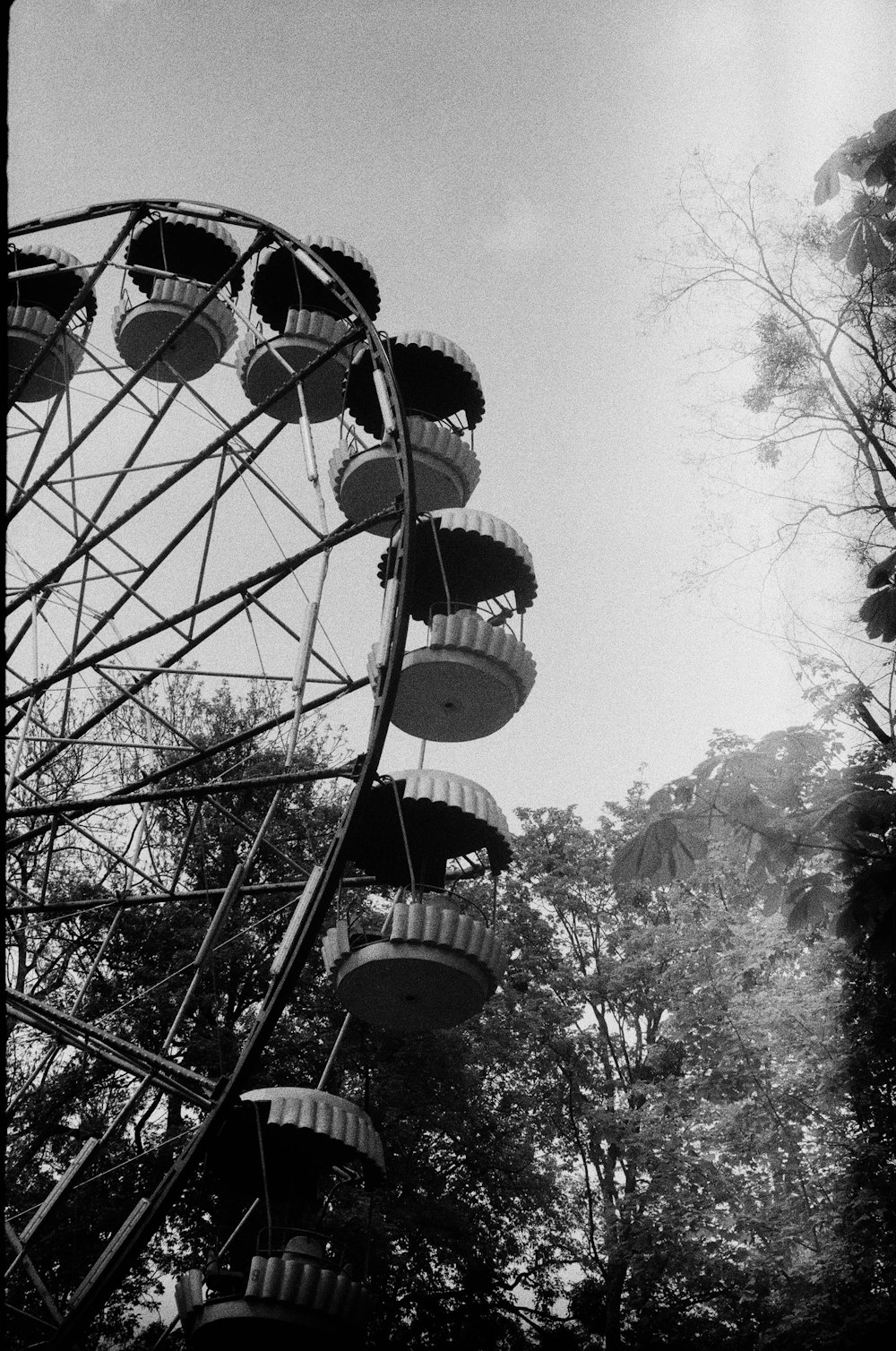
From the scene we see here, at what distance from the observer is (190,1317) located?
10492 mm

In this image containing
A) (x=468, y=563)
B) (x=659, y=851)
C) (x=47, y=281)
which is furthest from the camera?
(x=47, y=281)

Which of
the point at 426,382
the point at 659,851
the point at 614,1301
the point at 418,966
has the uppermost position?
the point at 426,382

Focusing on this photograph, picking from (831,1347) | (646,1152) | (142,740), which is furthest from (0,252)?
(142,740)

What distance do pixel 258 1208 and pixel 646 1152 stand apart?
11796mm

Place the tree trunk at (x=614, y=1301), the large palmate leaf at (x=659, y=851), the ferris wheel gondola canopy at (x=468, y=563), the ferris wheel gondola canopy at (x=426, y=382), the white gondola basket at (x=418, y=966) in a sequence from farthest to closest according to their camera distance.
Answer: the tree trunk at (x=614, y=1301), the ferris wheel gondola canopy at (x=426, y=382), the ferris wheel gondola canopy at (x=468, y=563), the white gondola basket at (x=418, y=966), the large palmate leaf at (x=659, y=851)

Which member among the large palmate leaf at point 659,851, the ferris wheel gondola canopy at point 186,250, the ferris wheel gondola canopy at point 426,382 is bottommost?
the large palmate leaf at point 659,851

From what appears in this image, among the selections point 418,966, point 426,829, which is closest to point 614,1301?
point 426,829

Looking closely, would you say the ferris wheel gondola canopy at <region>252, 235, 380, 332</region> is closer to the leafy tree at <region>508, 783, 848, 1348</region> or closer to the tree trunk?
the leafy tree at <region>508, 783, 848, 1348</region>

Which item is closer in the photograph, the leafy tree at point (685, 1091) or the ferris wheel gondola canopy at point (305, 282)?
the ferris wheel gondola canopy at point (305, 282)

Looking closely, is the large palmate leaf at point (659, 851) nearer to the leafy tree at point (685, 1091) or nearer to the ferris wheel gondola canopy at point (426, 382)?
the leafy tree at point (685, 1091)

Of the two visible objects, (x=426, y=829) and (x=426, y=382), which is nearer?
(x=426, y=829)

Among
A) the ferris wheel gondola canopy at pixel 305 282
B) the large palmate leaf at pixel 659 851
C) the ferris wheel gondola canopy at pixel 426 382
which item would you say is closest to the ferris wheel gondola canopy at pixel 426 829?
the large palmate leaf at pixel 659 851

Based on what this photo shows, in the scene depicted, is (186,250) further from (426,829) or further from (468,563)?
(426,829)

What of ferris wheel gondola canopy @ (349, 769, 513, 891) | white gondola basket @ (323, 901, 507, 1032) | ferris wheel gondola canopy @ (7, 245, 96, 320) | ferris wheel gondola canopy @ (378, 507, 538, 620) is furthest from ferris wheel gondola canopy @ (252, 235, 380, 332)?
white gondola basket @ (323, 901, 507, 1032)
